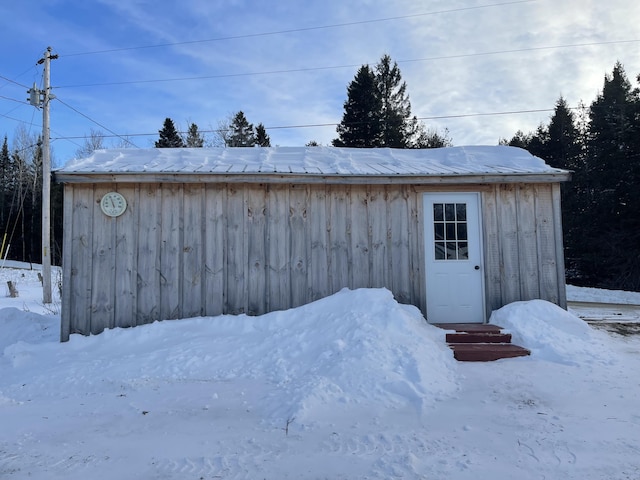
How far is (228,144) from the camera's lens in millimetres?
30531

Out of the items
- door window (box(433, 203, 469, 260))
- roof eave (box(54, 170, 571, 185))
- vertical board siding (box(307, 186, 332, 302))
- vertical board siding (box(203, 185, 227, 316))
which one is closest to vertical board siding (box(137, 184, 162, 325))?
roof eave (box(54, 170, 571, 185))

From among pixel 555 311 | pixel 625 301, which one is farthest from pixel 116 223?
pixel 625 301

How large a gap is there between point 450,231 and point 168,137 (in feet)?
93.2

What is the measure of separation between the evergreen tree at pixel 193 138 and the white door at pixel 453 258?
91.5 ft

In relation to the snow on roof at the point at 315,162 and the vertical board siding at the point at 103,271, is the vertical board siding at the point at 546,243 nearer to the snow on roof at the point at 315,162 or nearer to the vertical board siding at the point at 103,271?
the snow on roof at the point at 315,162

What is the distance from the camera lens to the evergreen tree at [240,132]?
30.5 m

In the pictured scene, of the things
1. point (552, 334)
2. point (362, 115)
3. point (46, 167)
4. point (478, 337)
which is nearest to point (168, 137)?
point (362, 115)

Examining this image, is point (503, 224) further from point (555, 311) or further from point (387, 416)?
point (387, 416)

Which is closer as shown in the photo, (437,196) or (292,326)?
(292,326)

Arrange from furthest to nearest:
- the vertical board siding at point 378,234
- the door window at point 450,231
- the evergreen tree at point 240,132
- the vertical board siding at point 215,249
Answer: the evergreen tree at point 240,132
the door window at point 450,231
the vertical board siding at point 378,234
the vertical board siding at point 215,249

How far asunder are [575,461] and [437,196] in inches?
169

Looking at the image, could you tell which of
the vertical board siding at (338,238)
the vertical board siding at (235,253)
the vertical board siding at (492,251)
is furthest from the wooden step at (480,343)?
the vertical board siding at (235,253)

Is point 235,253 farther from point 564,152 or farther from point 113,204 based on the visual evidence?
point 564,152

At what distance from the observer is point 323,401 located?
366 cm
